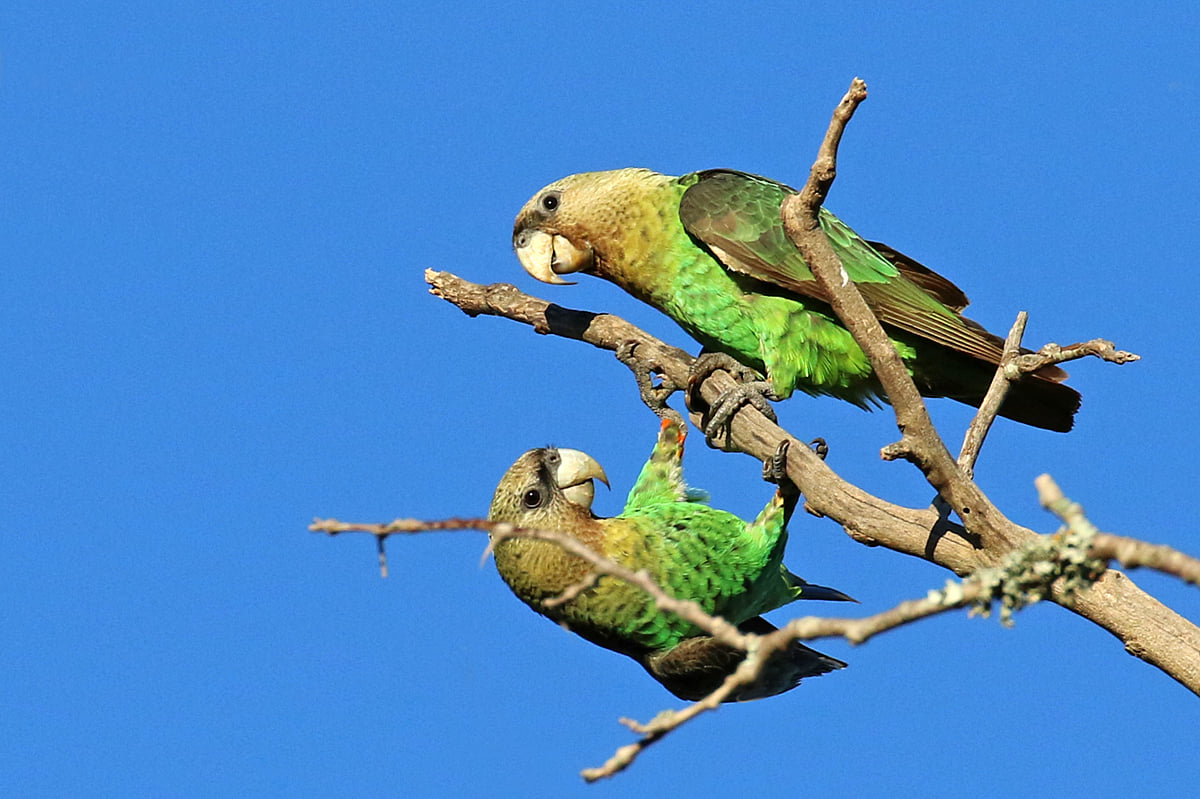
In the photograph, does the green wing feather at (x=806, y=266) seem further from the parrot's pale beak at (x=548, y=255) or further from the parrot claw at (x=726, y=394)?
the parrot's pale beak at (x=548, y=255)

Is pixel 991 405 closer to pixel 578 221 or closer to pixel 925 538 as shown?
pixel 925 538

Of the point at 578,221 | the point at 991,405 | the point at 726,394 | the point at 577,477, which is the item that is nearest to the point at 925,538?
the point at 991,405

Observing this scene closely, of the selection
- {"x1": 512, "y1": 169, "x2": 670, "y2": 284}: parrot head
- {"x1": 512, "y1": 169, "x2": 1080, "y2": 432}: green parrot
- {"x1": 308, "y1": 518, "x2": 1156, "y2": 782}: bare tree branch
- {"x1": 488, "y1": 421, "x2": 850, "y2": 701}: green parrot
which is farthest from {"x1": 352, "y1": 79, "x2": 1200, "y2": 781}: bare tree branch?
{"x1": 512, "y1": 169, "x2": 670, "y2": 284}: parrot head

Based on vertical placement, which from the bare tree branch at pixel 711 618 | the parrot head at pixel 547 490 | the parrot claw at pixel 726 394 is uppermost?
the parrot claw at pixel 726 394

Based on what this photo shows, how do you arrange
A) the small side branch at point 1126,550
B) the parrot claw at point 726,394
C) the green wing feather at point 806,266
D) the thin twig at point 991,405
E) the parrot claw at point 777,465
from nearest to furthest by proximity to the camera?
the small side branch at point 1126,550 < the thin twig at point 991,405 < the parrot claw at point 777,465 < the parrot claw at point 726,394 < the green wing feather at point 806,266

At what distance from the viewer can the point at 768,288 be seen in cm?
686

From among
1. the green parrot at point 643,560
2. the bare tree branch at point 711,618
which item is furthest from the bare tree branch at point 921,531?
the green parrot at point 643,560

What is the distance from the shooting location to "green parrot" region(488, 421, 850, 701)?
6680 mm

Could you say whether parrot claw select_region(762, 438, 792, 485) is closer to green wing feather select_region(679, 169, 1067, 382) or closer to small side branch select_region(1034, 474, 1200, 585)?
green wing feather select_region(679, 169, 1067, 382)

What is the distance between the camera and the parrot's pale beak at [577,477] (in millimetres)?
6812

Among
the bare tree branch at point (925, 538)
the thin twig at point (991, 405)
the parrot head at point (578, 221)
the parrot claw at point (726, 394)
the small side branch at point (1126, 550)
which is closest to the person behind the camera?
the small side branch at point (1126, 550)

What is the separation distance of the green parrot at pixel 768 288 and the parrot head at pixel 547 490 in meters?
1.12

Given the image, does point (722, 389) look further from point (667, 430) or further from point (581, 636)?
point (581, 636)

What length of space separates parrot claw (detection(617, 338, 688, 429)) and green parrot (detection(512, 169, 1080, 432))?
31 centimetres
